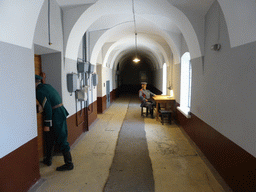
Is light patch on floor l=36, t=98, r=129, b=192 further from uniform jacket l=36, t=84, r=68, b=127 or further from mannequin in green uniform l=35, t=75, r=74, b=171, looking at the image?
uniform jacket l=36, t=84, r=68, b=127

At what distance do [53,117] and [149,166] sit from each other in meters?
2.14

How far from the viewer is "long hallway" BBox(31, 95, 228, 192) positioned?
10.9ft

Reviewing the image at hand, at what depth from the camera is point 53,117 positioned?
3.80 meters

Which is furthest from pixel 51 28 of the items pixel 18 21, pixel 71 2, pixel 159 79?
pixel 159 79

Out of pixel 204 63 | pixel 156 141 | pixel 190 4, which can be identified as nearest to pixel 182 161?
pixel 156 141

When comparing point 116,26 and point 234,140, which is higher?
point 116,26

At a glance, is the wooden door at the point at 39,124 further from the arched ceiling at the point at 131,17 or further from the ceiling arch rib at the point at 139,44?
the ceiling arch rib at the point at 139,44

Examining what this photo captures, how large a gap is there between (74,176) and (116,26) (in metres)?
5.09

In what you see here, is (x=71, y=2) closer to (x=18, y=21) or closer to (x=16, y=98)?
Answer: (x=18, y=21)

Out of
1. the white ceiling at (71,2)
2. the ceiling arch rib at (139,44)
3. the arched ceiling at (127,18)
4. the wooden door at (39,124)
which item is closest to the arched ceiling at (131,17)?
the arched ceiling at (127,18)

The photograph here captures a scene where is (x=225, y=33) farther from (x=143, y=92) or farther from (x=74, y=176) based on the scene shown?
(x=143, y=92)

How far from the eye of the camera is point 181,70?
22.6 ft

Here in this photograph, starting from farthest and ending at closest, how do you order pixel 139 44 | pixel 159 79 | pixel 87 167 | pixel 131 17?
pixel 159 79, pixel 139 44, pixel 131 17, pixel 87 167

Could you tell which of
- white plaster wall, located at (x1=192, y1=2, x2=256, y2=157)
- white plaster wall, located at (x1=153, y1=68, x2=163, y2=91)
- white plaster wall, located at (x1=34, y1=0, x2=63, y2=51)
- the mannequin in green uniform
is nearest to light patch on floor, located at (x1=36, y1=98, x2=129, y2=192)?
the mannequin in green uniform
